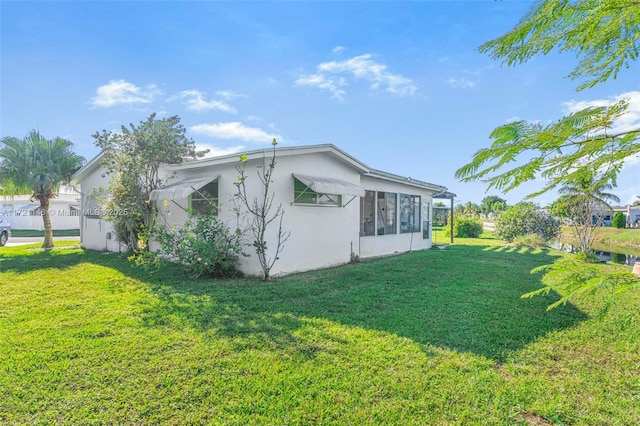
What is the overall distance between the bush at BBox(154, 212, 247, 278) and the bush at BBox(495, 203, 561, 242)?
74.5 feet

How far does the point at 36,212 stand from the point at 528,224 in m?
47.2

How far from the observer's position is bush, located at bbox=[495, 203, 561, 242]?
24.4 metres

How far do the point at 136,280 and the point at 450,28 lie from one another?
11.1 meters

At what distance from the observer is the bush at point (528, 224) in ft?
80.1

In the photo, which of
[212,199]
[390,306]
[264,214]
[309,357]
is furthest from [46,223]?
[309,357]

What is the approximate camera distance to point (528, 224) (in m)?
25.1

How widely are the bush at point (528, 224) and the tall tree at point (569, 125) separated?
84.4 feet

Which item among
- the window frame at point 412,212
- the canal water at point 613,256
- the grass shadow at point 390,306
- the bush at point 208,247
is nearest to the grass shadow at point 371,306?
the grass shadow at point 390,306

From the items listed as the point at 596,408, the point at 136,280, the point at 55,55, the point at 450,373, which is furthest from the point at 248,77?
the point at 596,408

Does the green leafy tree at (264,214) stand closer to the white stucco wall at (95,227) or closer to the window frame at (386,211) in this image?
the window frame at (386,211)

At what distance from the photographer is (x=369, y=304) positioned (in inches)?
300

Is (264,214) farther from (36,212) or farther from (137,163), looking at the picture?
(36,212)

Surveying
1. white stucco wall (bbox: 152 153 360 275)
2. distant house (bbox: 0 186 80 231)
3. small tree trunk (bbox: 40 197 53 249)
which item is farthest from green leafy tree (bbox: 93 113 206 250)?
distant house (bbox: 0 186 80 231)

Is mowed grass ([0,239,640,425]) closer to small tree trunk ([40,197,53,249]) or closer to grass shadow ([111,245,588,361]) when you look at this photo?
grass shadow ([111,245,588,361])
